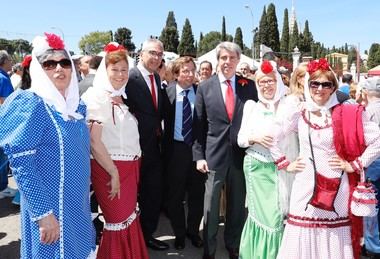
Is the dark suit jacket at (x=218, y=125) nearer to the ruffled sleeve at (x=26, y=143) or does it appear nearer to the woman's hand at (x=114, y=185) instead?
the woman's hand at (x=114, y=185)

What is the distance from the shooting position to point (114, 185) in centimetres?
303

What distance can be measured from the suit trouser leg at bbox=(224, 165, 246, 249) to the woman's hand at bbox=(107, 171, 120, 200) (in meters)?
1.19

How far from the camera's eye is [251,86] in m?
→ 3.75

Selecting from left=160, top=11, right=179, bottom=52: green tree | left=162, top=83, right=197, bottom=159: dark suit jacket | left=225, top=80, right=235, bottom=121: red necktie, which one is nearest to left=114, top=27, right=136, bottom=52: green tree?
left=160, top=11, right=179, bottom=52: green tree

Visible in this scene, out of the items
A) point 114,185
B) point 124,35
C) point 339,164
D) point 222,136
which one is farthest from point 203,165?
point 124,35

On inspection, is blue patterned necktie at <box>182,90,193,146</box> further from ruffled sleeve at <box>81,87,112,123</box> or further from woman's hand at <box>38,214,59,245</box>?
woman's hand at <box>38,214,59,245</box>

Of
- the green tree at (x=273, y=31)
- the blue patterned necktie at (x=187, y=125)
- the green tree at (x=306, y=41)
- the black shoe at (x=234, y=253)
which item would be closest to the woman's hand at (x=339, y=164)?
the black shoe at (x=234, y=253)

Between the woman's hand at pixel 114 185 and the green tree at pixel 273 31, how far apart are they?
207 feet

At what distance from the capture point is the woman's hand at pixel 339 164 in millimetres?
2723

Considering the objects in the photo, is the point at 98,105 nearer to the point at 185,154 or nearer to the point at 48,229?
the point at 48,229

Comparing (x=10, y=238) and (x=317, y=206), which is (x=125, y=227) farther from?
(x=10, y=238)

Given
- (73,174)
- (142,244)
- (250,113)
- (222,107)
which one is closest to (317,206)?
(250,113)

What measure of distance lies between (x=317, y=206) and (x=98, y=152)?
71.3 inches

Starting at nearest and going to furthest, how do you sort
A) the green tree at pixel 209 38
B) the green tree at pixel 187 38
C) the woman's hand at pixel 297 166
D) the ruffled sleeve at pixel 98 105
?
the woman's hand at pixel 297 166, the ruffled sleeve at pixel 98 105, the green tree at pixel 187 38, the green tree at pixel 209 38
